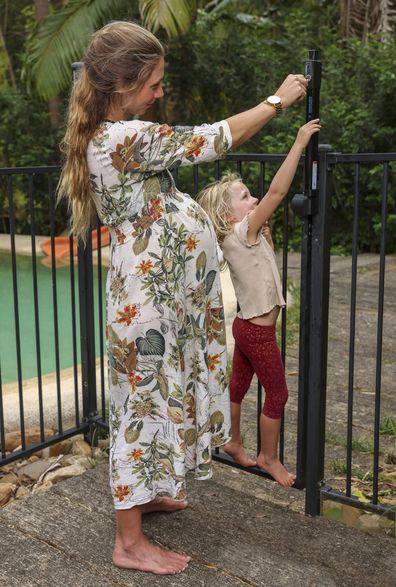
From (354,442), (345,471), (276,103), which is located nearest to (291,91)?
(276,103)

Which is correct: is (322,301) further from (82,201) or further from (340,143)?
(340,143)

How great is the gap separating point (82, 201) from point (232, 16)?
9885 millimetres

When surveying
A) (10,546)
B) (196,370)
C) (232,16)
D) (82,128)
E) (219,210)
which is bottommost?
(10,546)

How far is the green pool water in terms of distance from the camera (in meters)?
7.33

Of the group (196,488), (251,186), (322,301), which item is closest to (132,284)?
(322,301)

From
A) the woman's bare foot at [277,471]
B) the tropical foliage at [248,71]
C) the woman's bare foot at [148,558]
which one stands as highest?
the tropical foliage at [248,71]

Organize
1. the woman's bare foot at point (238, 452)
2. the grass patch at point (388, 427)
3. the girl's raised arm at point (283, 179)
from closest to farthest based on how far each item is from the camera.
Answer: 1. the girl's raised arm at point (283, 179)
2. the woman's bare foot at point (238, 452)
3. the grass patch at point (388, 427)

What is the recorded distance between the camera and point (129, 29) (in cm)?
227

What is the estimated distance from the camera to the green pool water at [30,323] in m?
7.33

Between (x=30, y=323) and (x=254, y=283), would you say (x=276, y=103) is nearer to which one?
(x=254, y=283)

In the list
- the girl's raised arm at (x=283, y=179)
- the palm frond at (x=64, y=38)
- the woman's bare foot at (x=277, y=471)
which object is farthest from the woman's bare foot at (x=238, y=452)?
the palm frond at (x=64, y=38)

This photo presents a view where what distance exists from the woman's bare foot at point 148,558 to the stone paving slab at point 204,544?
0.08 ft

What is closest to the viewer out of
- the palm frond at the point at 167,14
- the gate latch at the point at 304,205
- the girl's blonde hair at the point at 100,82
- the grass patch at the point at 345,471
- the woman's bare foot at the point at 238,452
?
the girl's blonde hair at the point at 100,82

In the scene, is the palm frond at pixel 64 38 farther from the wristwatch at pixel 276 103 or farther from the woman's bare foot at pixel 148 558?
the woman's bare foot at pixel 148 558
